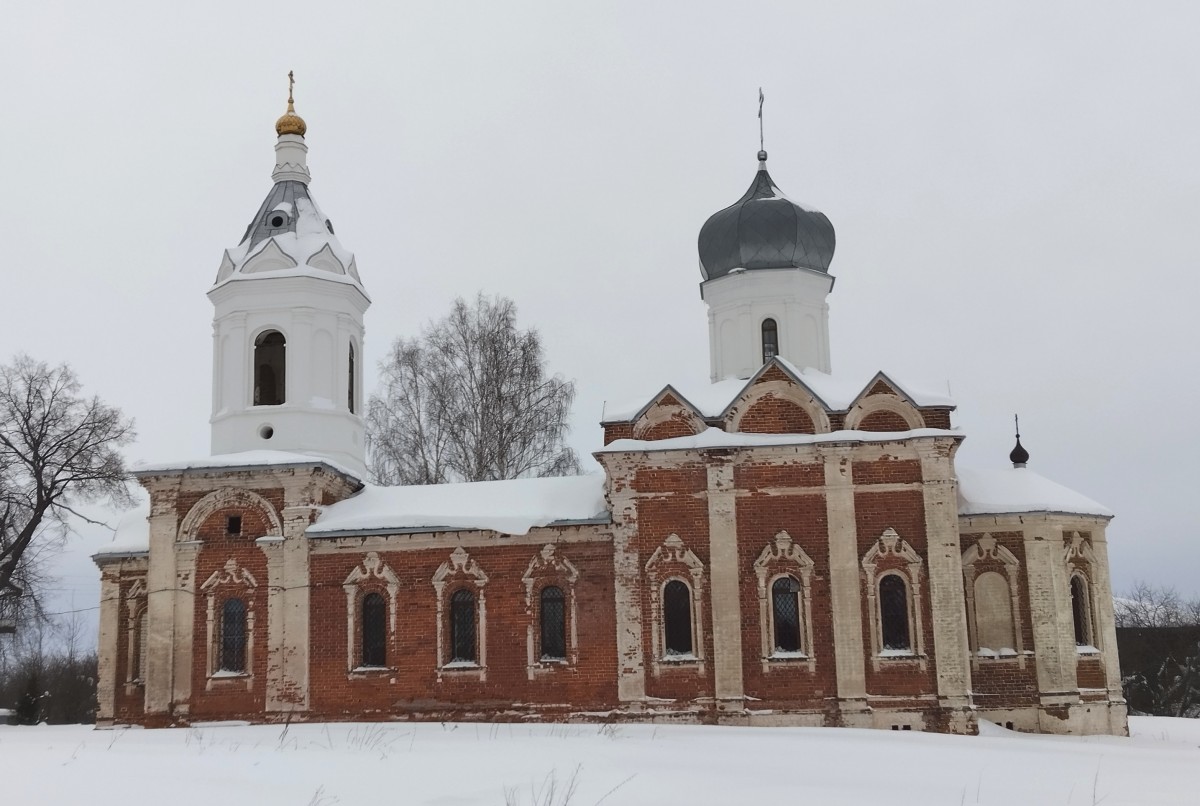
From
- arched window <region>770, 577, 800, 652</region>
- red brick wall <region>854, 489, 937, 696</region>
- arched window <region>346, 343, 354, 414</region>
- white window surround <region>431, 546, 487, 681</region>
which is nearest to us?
red brick wall <region>854, 489, 937, 696</region>

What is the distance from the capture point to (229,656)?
18.6m

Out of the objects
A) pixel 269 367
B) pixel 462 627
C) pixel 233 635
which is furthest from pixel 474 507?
pixel 269 367

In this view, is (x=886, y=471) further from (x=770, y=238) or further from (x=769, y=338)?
(x=770, y=238)

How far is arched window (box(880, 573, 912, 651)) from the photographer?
1728cm

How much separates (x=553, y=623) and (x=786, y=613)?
3569mm

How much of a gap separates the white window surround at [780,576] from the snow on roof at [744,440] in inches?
55.9

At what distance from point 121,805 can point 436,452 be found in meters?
19.7

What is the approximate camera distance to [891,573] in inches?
682

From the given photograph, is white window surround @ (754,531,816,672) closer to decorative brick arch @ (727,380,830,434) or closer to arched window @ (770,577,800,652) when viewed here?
arched window @ (770,577,800,652)

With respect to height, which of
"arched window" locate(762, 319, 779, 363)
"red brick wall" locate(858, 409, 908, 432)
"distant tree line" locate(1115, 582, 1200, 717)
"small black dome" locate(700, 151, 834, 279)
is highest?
"small black dome" locate(700, 151, 834, 279)

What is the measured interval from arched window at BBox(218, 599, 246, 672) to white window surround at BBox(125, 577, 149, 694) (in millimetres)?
2075

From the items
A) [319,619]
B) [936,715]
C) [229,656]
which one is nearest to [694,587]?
[936,715]

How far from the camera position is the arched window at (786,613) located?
1744 centimetres

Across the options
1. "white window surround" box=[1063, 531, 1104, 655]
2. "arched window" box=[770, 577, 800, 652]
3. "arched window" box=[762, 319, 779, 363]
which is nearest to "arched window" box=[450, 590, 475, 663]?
"arched window" box=[770, 577, 800, 652]
